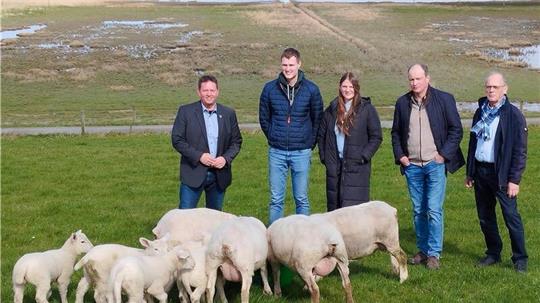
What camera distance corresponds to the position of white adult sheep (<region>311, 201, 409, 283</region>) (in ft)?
29.9

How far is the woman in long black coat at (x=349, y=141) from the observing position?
391 inches

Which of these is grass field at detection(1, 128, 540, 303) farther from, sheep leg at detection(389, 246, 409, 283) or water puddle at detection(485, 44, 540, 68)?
water puddle at detection(485, 44, 540, 68)

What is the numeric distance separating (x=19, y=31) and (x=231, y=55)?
119 feet

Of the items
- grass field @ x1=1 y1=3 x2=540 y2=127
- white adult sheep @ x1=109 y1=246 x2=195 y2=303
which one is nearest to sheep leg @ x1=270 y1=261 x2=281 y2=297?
white adult sheep @ x1=109 y1=246 x2=195 y2=303

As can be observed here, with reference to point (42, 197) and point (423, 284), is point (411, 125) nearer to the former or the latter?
point (423, 284)

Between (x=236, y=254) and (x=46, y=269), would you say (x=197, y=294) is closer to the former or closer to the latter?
(x=236, y=254)

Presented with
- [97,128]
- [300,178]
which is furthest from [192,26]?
[300,178]

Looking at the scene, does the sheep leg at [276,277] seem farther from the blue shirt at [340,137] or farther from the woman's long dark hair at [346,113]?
the woman's long dark hair at [346,113]

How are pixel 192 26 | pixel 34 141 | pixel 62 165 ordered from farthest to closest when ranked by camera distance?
pixel 192 26 < pixel 34 141 < pixel 62 165

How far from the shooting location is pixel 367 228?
362 inches

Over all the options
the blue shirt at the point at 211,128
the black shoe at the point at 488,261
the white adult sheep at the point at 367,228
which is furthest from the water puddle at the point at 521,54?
the blue shirt at the point at 211,128

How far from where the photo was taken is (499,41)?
77.7 metres

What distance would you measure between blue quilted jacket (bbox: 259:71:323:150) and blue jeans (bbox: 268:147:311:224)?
11cm

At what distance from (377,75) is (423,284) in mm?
51633
